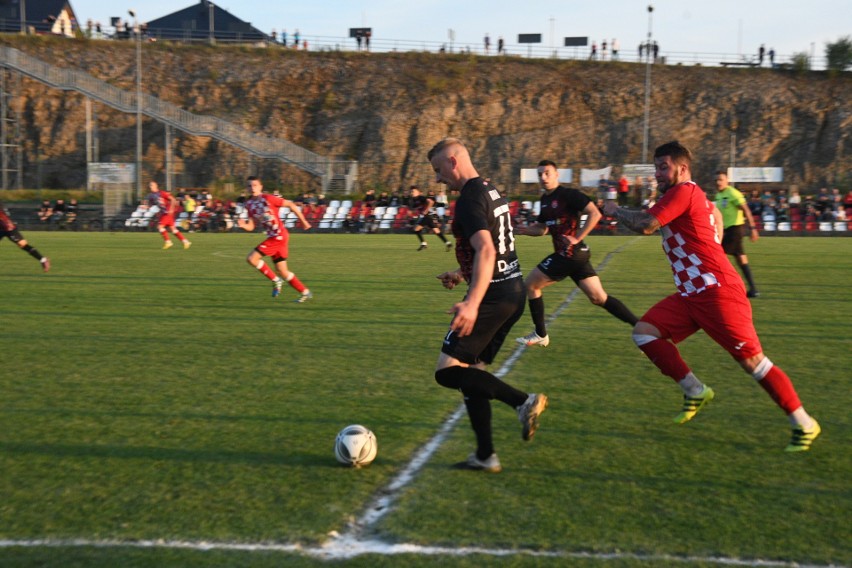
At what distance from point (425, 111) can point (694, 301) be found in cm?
5781

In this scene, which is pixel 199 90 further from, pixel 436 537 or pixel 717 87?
pixel 436 537

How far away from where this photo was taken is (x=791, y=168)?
5797cm

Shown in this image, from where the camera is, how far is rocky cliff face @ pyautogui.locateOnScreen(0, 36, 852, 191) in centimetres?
5959

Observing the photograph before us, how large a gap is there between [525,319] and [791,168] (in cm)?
5281

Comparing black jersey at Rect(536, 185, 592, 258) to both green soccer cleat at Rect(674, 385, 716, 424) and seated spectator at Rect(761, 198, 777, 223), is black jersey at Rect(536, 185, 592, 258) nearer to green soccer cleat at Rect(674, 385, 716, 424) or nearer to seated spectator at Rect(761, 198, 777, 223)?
green soccer cleat at Rect(674, 385, 716, 424)

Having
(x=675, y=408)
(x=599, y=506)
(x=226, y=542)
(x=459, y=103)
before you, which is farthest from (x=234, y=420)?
(x=459, y=103)

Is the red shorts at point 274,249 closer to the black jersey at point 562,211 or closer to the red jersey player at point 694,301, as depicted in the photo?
the black jersey at point 562,211

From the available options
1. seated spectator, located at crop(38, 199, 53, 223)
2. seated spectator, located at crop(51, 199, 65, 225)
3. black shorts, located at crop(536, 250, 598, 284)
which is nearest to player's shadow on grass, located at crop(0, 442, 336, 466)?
black shorts, located at crop(536, 250, 598, 284)

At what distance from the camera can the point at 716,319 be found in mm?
5465

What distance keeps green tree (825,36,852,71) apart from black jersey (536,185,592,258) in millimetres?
61939

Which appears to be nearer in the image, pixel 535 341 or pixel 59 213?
pixel 535 341

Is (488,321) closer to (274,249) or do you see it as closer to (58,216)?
(274,249)

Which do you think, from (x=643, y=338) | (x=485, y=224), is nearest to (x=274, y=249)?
(x=643, y=338)

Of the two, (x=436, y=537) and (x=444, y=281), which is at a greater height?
(x=444, y=281)
